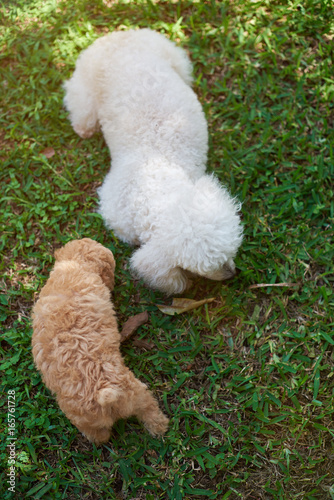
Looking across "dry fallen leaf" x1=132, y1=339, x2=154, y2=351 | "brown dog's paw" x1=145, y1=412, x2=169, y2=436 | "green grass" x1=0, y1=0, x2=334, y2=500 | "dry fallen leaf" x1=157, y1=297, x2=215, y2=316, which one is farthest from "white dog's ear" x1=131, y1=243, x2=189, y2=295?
"brown dog's paw" x1=145, y1=412, x2=169, y2=436

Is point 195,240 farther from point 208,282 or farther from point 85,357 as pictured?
point 85,357

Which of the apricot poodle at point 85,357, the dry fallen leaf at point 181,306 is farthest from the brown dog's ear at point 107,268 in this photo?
the dry fallen leaf at point 181,306

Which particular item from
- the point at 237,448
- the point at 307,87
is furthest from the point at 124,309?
the point at 307,87

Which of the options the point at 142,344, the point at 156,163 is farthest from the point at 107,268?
the point at 156,163

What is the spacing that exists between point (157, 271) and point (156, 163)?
765 mm

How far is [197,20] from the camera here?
153 inches

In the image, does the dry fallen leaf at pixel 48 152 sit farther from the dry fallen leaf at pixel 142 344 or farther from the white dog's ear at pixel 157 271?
the dry fallen leaf at pixel 142 344

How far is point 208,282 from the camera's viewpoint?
3.00 m

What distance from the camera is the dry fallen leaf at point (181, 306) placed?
113 inches

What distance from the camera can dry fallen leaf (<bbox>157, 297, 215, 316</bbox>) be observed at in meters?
2.88

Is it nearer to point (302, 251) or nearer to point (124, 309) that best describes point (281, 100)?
point (302, 251)

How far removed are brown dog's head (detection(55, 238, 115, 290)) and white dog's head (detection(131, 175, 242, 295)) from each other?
0.19m

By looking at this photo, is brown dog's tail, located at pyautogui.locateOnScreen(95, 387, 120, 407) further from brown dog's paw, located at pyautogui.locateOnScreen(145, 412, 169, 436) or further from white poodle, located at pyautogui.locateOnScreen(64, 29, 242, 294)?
white poodle, located at pyautogui.locateOnScreen(64, 29, 242, 294)

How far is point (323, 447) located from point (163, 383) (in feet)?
3.51
